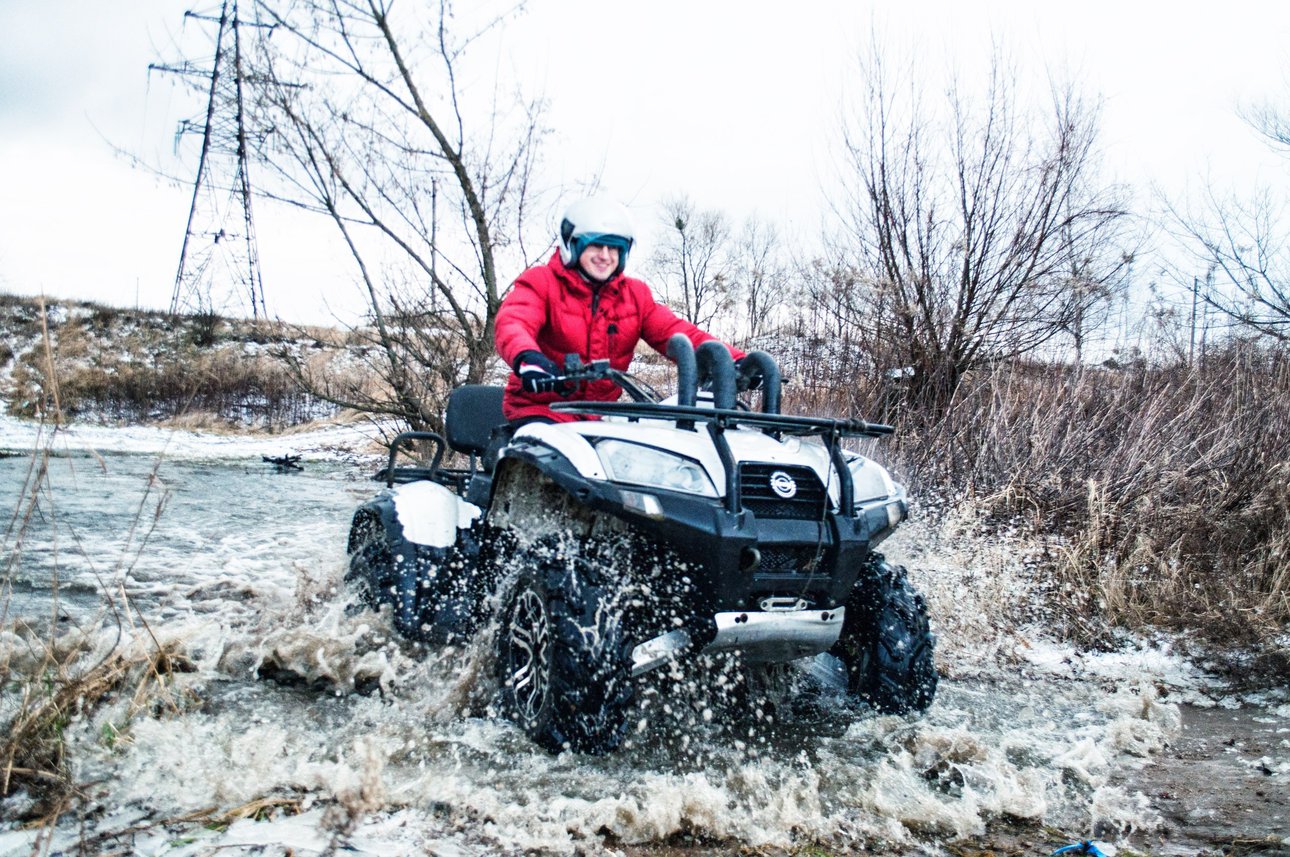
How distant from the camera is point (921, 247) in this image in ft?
26.7

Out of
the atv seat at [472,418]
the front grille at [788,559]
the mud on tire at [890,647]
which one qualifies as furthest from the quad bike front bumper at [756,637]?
the atv seat at [472,418]

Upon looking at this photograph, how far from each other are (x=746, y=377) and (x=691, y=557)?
3.03 ft

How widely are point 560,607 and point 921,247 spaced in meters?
6.32

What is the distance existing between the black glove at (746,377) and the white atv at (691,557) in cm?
3

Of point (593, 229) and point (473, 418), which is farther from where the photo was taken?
point (473, 418)

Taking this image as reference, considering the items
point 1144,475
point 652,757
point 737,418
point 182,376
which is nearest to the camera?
point 737,418

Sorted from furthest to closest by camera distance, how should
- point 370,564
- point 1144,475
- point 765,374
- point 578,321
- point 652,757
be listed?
point 1144,475, point 370,564, point 578,321, point 765,374, point 652,757

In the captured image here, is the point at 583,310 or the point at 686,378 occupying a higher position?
the point at 583,310

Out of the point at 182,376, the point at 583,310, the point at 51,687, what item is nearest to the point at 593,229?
the point at 583,310

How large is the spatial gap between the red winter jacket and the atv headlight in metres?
0.79

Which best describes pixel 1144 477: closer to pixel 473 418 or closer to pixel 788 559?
pixel 788 559

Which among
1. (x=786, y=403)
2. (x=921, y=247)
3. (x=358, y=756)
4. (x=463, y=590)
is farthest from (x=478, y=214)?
(x=358, y=756)

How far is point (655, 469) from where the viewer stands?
278 cm

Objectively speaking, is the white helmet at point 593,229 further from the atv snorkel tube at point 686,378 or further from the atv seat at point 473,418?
the atv seat at point 473,418
